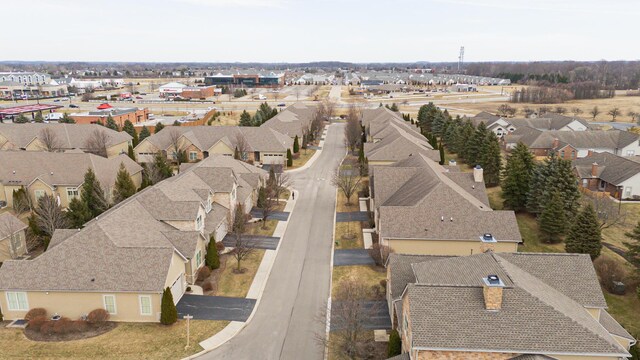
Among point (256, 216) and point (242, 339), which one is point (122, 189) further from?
point (242, 339)

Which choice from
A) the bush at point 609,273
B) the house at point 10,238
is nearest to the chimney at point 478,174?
the bush at point 609,273

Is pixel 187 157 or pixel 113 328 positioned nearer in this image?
pixel 113 328

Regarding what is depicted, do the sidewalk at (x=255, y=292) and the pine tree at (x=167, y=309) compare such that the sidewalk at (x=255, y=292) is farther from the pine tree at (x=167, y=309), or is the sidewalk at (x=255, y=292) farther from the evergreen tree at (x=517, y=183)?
the evergreen tree at (x=517, y=183)

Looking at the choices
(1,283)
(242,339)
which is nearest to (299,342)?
(242,339)

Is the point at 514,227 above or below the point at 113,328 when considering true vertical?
above

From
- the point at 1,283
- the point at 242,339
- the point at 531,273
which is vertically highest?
the point at 531,273

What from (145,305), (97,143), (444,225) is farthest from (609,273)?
(97,143)
